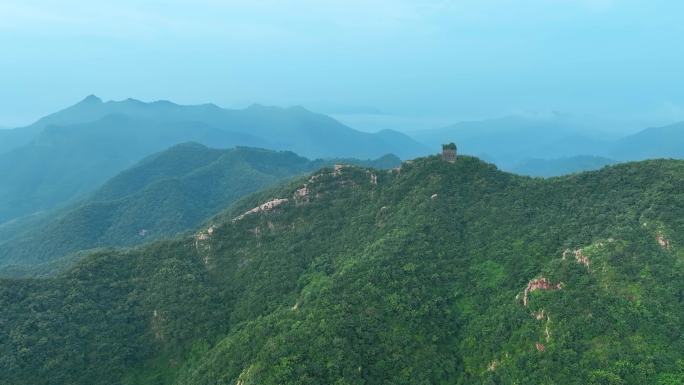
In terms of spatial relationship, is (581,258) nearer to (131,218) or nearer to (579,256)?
(579,256)

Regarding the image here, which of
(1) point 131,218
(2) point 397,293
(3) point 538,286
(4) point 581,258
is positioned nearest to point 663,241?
(4) point 581,258

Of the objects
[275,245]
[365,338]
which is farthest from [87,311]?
[365,338]

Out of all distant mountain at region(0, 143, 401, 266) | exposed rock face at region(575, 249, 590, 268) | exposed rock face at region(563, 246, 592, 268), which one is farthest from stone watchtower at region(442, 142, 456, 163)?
distant mountain at region(0, 143, 401, 266)

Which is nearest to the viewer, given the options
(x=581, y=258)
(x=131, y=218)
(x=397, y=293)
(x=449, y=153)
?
(x=581, y=258)

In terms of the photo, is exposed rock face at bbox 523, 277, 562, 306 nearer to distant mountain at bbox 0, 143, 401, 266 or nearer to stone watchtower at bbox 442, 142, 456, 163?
stone watchtower at bbox 442, 142, 456, 163

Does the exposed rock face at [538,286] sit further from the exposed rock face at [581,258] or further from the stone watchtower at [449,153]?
the stone watchtower at [449,153]
